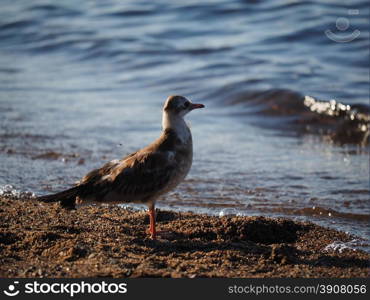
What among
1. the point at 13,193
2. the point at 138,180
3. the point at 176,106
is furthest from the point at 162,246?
the point at 13,193

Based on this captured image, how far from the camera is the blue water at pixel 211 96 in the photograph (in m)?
8.66

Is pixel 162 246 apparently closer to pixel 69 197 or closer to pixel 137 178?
pixel 137 178

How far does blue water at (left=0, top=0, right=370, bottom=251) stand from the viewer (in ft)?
28.4

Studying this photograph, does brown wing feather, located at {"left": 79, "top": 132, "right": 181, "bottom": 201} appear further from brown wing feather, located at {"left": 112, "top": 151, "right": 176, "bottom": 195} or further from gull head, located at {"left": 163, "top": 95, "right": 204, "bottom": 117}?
gull head, located at {"left": 163, "top": 95, "right": 204, "bottom": 117}

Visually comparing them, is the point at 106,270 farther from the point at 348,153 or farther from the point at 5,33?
the point at 5,33

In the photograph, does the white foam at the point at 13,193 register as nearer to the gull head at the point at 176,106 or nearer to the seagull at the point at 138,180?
the seagull at the point at 138,180

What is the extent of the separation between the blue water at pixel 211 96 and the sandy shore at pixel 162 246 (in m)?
0.97

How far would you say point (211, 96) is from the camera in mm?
13773

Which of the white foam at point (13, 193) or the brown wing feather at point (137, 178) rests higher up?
the brown wing feather at point (137, 178)

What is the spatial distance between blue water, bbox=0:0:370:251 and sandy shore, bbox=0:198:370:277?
0.97m

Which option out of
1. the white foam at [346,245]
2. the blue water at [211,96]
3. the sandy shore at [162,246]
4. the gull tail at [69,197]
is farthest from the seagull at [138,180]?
the white foam at [346,245]

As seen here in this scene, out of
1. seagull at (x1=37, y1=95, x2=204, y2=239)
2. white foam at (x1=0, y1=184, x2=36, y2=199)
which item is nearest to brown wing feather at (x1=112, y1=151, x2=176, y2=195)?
seagull at (x1=37, y1=95, x2=204, y2=239)

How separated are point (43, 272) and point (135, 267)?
27.8 inches

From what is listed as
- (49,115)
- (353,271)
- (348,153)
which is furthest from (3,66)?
(353,271)
